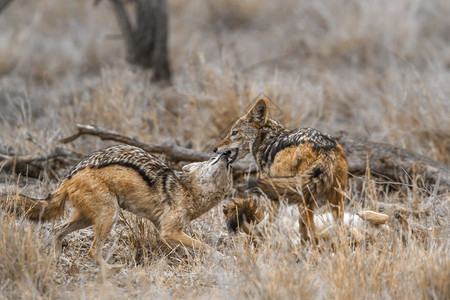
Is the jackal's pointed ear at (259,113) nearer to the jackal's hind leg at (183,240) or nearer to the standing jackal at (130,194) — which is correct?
the standing jackal at (130,194)

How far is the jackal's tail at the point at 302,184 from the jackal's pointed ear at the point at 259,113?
0.82 m

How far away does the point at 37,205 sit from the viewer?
5.17 meters

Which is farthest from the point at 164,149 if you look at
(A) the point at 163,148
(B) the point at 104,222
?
(B) the point at 104,222

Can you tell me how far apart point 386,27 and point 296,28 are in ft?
8.45

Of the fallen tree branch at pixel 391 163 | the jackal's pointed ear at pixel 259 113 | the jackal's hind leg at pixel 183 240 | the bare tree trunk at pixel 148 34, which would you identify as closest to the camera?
the jackal's hind leg at pixel 183 240

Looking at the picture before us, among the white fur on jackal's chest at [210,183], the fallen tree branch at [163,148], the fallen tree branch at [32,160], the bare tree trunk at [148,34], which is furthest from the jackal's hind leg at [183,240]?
the bare tree trunk at [148,34]

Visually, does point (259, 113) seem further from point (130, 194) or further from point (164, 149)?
point (164, 149)

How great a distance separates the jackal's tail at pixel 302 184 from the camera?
16.0ft

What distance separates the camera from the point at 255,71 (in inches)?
512

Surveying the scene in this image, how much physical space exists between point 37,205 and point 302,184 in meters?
1.92

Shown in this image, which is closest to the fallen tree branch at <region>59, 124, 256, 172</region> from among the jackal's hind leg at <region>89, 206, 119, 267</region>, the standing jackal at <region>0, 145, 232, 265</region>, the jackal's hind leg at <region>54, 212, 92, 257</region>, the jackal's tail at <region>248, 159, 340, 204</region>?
the standing jackal at <region>0, 145, 232, 265</region>

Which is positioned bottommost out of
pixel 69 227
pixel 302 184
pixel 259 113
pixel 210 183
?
pixel 69 227

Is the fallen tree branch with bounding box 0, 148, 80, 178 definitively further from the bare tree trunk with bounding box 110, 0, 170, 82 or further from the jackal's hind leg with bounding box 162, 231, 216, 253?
the bare tree trunk with bounding box 110, 0, 170, 82

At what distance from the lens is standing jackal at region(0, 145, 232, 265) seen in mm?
5121
